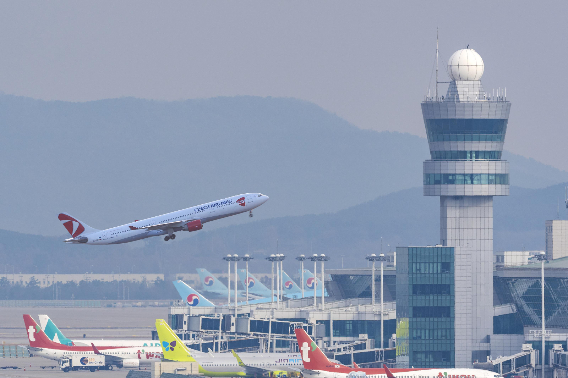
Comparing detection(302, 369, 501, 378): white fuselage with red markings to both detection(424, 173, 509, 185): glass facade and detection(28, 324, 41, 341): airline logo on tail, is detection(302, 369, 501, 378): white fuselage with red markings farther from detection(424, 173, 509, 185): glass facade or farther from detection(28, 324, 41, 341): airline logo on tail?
detection(28, 324, 41, 341): airline logo on tail

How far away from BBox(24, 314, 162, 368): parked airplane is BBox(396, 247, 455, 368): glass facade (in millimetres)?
43947

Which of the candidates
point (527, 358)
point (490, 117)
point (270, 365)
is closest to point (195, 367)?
point (270, 365)

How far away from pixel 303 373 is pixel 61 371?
64.7m

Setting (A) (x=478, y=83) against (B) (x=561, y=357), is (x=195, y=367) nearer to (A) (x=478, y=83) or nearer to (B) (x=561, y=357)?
(B) (x=561, y=357)

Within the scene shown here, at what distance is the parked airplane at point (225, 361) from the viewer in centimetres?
16262

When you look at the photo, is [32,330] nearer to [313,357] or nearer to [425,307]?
[425,307]

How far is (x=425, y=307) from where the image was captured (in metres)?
184

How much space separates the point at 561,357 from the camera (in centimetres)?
17100

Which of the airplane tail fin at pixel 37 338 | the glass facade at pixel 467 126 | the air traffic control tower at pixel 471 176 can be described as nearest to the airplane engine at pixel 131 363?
the airplane tail fin at pixel 37 338

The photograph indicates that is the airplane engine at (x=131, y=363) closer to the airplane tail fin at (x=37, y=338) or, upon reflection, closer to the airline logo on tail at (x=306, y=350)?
the airplane tail fin at (x=37, y=338)

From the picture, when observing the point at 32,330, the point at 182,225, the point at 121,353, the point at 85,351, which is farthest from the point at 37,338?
the point at 182,225

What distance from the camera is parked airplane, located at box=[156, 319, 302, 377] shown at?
534ft

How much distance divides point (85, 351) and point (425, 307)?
6024cm

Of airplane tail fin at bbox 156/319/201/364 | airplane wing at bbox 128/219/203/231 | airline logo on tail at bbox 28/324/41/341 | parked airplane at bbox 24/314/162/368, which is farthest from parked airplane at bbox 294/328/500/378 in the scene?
airline logo on tail at bbox 28/324/41/341
